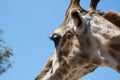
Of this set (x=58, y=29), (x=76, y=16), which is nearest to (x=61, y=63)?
(x=58, y=29)

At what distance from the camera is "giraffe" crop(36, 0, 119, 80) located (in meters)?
3.71

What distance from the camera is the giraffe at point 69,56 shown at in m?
3.71

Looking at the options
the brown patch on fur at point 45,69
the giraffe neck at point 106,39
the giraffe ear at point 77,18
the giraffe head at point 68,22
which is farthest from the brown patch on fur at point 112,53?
the brown patch on fur at point 45,69

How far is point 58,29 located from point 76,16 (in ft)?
1.63

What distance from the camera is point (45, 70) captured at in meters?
4.21

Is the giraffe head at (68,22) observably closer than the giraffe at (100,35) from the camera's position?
No

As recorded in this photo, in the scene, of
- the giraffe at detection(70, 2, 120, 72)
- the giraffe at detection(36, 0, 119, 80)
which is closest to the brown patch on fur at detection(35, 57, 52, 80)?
the giraffe at detection(36, 0, 119, 80)

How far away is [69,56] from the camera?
3.89 meters

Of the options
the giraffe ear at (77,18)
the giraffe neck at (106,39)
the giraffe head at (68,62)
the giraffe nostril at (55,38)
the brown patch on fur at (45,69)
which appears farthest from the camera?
the brown patch on fur at (45,69)

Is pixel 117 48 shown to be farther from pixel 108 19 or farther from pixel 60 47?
pixel 60 47

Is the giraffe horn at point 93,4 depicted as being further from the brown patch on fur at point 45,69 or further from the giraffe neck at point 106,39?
the brown patch on fur at point 45,69

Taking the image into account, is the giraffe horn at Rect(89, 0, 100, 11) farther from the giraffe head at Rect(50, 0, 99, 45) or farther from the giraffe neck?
the giraffe neck

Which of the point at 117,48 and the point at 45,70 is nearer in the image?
the point at 117,48

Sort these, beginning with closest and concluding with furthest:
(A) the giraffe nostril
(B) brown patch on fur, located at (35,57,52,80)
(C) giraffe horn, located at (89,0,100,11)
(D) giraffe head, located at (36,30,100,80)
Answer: (D) giraffe head, located at (36,30,100,80) < (C) giraffe horn, located at (89,0,100,11) < (A) the giraffe nostril < (B) brown patch on fur, located at (35,57,52,80)
